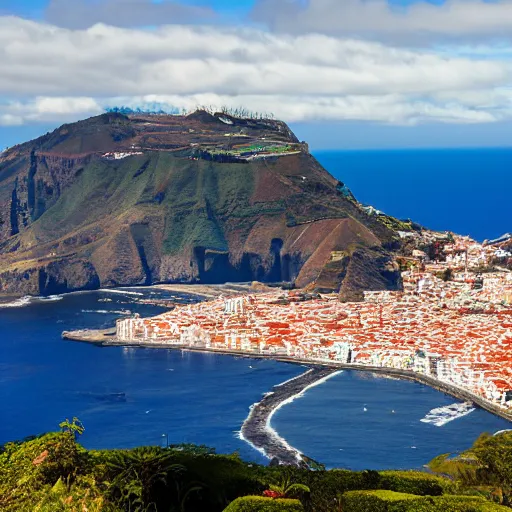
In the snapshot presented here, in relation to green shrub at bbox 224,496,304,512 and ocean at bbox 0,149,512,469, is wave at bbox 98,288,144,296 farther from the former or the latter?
green shrub at bbox 224,496,304,512

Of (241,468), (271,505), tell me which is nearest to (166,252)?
(241,468)

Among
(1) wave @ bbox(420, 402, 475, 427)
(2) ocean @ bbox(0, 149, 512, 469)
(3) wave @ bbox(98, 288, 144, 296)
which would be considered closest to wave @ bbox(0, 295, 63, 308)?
(3) wave @ bbox(98, 288, 144, 296)

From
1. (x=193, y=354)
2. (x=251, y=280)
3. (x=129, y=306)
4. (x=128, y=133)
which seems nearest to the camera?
(x=193, y=354)

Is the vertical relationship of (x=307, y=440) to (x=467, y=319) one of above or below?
below

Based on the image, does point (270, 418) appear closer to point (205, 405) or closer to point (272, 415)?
point (272, 415)

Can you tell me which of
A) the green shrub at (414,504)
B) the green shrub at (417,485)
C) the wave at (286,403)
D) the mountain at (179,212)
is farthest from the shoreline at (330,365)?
the green shrub at (414,504)

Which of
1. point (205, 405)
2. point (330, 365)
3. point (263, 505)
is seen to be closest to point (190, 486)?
point (263, 505)

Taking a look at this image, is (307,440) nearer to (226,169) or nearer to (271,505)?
(271,505)
